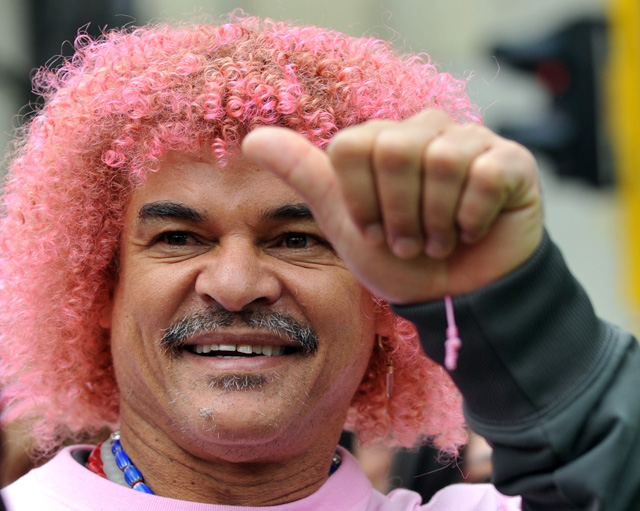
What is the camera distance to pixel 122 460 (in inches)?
105

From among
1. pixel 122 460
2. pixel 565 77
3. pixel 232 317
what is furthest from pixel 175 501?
pixel 565 77

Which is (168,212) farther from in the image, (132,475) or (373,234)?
(373,234)

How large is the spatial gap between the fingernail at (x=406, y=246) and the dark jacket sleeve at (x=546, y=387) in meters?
0.15

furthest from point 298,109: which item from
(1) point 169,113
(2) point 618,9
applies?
(2) point 618,9

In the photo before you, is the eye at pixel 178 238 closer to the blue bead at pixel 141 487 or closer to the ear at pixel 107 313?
the ear at pixel 107 313

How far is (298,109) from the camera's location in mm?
2645

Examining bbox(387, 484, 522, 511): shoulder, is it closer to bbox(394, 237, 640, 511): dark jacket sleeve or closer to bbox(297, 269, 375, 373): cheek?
bbox(297, 269, 375, 373): cheek

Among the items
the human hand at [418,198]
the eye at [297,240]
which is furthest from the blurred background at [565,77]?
the human hand at [418,198]

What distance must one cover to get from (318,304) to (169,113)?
0.69 metres

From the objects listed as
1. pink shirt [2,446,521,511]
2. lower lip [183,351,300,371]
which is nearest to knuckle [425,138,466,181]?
lower lip [183,351,300,371]

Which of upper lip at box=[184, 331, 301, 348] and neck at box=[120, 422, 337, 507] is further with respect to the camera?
neck at box=[120, 422, 337, 507]

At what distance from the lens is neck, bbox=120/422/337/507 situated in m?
2.58

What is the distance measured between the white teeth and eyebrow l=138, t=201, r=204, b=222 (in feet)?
1.11

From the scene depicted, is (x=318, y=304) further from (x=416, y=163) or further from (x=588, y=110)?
(x=588, y=110)
